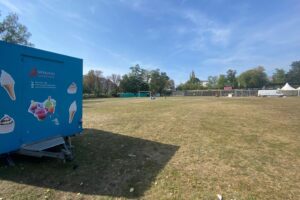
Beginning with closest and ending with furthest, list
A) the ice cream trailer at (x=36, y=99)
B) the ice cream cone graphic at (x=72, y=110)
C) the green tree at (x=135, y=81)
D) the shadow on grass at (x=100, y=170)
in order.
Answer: the shadow on grass at (x=100, y=170) < the ice cream trailer at (x=36, y=99) < the ice cream cone graphic at (x=72, y=110) < the green tree at (x=135, y=81)

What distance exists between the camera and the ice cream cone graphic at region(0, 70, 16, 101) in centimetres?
418

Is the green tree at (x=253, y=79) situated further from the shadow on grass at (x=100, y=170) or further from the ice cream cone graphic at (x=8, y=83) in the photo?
the ice cream cone graphic at (x=8, y=83)

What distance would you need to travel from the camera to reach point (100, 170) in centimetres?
482

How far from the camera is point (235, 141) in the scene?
7445 millimetres

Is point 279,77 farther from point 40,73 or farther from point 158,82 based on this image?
point 40,73

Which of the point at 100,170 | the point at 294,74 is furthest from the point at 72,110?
the point at 294,74

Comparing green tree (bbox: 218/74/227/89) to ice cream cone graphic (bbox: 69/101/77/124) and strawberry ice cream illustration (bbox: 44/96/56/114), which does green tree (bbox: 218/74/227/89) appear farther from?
strawberry ice cream illustration (bbox: 44/96/56/114)

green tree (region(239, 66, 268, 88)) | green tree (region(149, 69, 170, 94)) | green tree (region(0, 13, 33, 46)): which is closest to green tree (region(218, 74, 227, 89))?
green tree (region(239, 66, 268, 88))

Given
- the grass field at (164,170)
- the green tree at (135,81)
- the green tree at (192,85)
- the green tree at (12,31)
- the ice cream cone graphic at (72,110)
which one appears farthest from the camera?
the green tree at (192,85)

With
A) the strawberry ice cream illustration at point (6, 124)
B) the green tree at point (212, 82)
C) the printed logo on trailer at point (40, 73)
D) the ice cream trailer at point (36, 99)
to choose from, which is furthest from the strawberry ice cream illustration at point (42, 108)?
the green tree at point (212, 82)

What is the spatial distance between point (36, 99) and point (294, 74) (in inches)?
5544

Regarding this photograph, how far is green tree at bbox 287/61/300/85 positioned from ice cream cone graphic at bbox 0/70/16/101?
133475 millimetres

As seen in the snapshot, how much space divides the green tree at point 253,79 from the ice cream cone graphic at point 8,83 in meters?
110

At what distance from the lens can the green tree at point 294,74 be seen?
11356 cm
